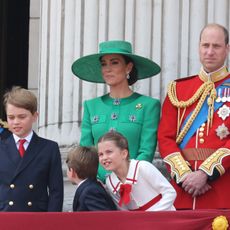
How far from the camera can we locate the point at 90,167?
584 centimetres

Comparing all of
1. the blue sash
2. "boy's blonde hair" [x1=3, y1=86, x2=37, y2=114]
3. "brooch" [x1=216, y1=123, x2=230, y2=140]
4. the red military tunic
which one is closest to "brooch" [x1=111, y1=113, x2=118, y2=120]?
the red military tunic

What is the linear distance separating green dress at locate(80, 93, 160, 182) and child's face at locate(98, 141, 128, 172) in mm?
278

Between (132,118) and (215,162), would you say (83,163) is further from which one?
(215,162)

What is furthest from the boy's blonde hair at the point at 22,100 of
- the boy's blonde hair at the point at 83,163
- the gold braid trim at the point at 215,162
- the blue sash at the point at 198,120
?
the gold braid trim at the point at 215,162

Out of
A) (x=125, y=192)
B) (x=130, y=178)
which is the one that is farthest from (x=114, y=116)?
(x=125, y=192)

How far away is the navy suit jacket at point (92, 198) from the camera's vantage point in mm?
5684

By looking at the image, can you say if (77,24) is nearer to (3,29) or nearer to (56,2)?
(56,2)

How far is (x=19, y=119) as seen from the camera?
5.89m

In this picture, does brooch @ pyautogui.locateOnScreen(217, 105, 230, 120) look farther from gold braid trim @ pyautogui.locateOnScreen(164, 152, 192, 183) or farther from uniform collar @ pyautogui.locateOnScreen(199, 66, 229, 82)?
gold braid trim @ pyautogui.locateOnScreen(164, 152, 192, 183)

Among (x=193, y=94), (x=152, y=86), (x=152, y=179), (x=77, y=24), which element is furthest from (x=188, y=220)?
(x=77, y=24)

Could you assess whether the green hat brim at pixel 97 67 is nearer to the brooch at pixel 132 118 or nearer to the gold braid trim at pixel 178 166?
the brooch at pixel 132 118

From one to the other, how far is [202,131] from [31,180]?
1012 mm

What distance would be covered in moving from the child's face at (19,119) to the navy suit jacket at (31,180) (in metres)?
0.10

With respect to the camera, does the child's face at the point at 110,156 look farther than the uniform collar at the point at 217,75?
No
